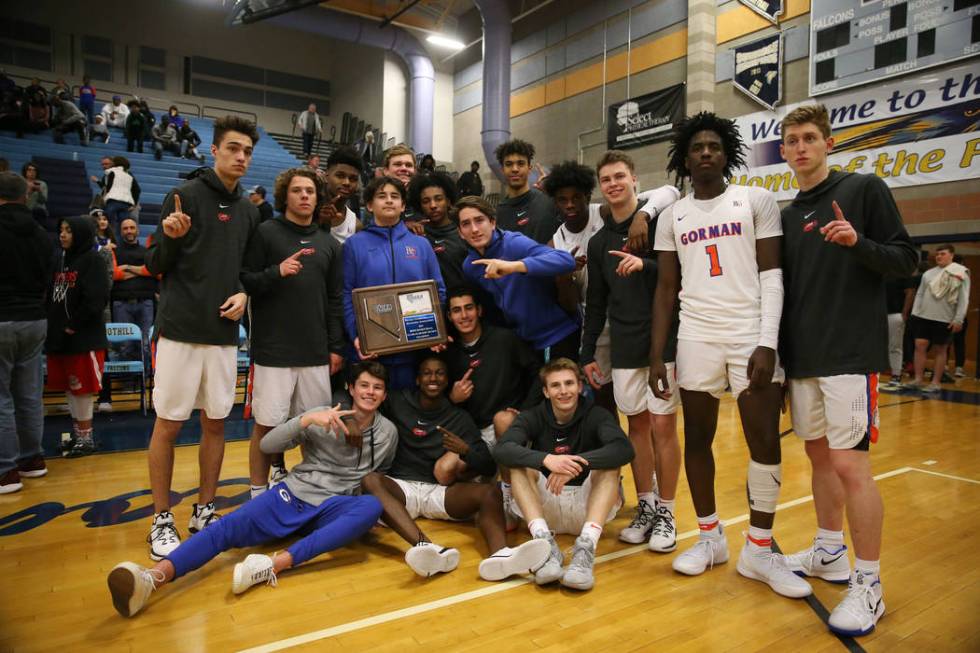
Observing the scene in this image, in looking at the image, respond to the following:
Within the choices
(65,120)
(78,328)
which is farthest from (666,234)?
(65,120)

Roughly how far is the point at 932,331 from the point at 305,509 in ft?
30.7

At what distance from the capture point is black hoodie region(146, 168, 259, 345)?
10.6 feet

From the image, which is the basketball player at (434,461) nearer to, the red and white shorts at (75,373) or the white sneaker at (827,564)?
the white sneaker at (827,564)

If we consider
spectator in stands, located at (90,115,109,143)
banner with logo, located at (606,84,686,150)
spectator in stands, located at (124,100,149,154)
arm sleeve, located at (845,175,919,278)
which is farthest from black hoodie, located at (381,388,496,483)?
spectator in stands, located at (90,115,109,143)

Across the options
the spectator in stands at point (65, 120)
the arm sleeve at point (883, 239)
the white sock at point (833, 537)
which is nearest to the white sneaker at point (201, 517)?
the white sock at point (833, 537)

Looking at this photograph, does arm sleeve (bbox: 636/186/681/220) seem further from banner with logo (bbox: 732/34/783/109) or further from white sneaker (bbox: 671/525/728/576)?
banner with logo (bbox: 732/34/783/109)

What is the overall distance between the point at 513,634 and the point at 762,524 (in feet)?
4.31

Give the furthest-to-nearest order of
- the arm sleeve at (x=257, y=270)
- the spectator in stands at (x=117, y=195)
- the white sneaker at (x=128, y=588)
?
the spectator in stands at (x=117, y=195) < the arm sleeve at (x=257, y=270) < the white sneaker at (x=128, y=588)

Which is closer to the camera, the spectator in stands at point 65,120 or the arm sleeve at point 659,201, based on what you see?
the arm sleeve at point 659,201

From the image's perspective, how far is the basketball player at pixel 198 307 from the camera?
323cm

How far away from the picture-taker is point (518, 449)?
10.5 ft

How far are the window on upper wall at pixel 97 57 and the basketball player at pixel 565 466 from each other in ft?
73.0

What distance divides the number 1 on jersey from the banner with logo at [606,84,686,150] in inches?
422

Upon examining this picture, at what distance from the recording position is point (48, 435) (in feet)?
18.7
